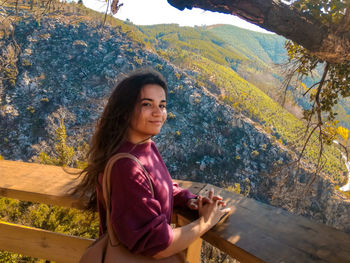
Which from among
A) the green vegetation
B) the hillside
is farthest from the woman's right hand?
the hillside

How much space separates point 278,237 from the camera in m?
0.81

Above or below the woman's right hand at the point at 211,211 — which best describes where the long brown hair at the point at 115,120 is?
above

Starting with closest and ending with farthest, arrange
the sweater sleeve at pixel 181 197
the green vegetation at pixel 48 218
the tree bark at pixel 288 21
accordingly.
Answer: the sweater sleeve at pixel 181 197
the tree bark at pixel 288 21
the green vegetation at pixel 48 218

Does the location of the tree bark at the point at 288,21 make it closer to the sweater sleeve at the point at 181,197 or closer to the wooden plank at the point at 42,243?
the sweater sleeve at the point at 181,197

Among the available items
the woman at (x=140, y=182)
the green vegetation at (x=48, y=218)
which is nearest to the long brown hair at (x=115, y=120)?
the woman at (x=140, y=182)

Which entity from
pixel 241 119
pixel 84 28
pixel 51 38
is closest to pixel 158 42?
pixel 84 28

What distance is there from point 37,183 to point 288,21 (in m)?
1.50

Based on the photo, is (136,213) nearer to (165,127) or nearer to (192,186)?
(192,186)

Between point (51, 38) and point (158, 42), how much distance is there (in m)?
28.4

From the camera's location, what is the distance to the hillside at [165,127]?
20.4m

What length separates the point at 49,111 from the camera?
2327 centimetres

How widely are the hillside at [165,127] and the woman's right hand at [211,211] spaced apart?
1593 cm

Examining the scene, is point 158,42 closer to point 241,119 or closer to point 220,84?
point 220,84

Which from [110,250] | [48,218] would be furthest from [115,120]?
[48,218]
